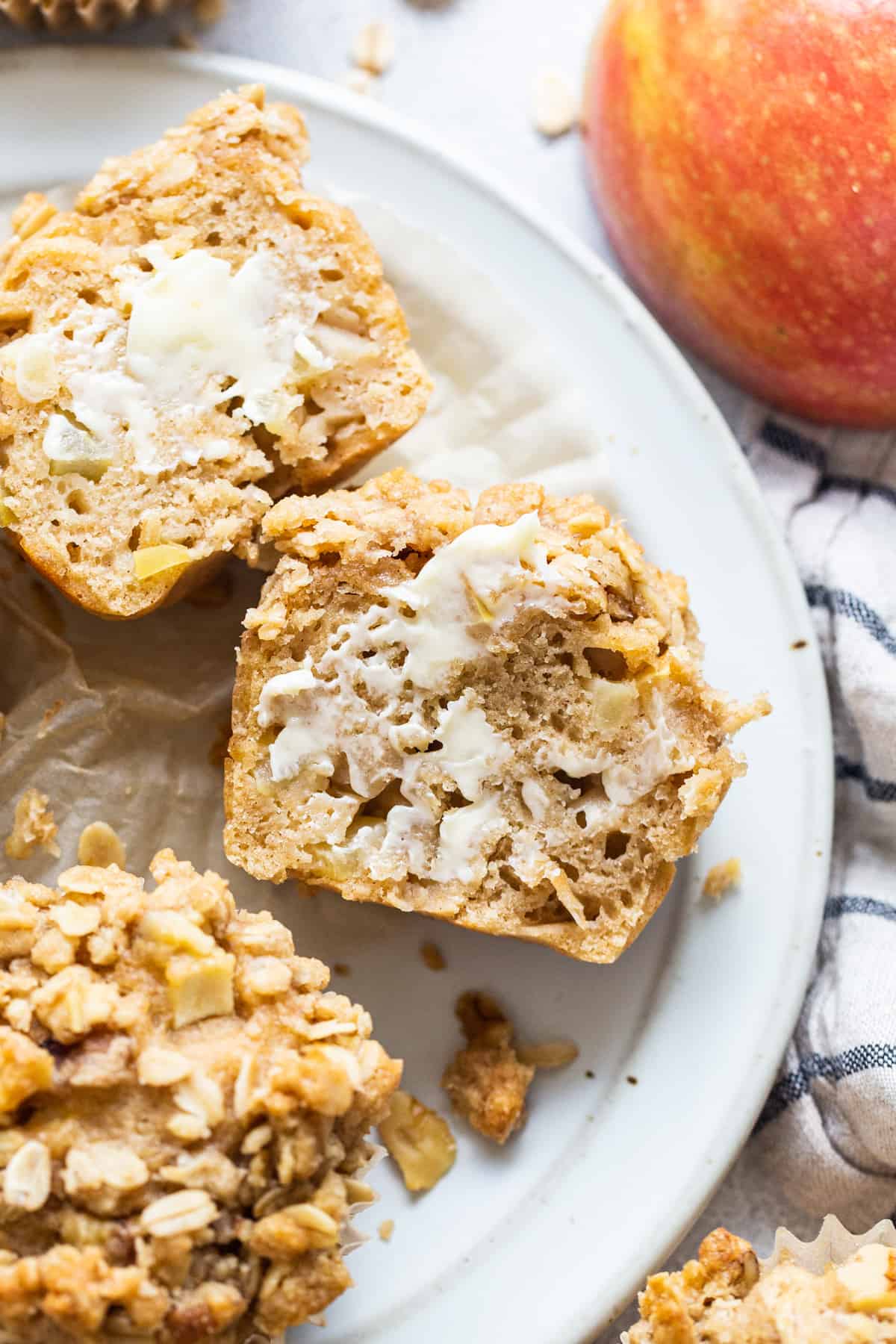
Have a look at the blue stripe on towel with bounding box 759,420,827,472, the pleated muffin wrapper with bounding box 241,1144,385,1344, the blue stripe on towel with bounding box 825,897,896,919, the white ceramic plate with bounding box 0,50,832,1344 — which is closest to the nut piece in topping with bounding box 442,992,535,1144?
the white ceramic plate with bounding box 0,50,832,1344

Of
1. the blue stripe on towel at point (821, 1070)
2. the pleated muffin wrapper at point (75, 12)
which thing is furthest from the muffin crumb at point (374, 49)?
the blue stripe on towel at point (821, 1070)

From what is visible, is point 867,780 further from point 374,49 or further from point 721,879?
point 374,49

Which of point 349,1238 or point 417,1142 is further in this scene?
point 417,1142

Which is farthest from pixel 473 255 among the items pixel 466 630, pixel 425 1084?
pixel 425 1084

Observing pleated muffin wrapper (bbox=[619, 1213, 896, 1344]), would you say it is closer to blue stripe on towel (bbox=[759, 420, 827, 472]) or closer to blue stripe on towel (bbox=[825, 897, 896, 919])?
blue stripe on towel (bbox=[825, 897, 896, 919])

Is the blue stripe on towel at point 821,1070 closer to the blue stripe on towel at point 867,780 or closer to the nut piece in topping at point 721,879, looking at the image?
the nut piece in topping at point 721,879

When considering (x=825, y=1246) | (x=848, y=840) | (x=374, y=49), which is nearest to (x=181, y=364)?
(x=374, y=49)

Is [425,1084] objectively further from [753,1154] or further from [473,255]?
[473,255]

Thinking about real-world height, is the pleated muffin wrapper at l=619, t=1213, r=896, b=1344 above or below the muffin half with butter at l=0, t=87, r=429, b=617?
below
